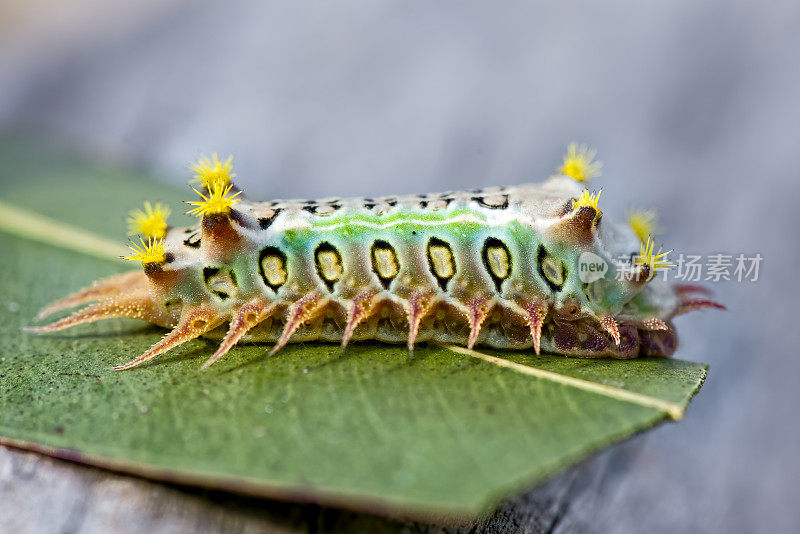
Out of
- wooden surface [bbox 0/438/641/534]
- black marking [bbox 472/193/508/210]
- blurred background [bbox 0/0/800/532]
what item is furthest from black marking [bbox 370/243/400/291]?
blurred background [bbox 0/0/800/532]

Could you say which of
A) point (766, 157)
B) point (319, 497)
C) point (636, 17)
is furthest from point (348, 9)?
point (319, 497)

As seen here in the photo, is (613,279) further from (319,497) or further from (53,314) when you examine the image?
(53,314)

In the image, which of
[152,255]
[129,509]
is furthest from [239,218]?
[129,509]

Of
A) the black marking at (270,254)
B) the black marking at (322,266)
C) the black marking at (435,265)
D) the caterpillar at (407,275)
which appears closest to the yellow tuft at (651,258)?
the caterpillar at (407,275)

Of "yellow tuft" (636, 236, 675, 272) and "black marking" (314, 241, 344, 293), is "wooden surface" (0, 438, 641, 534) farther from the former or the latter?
"yellow tuft" (636, 236, 675, 272)

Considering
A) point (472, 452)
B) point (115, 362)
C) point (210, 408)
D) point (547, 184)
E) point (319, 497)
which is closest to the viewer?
point (319, 497)

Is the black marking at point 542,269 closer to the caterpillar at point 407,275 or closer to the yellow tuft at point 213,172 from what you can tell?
the caterpillar at point 407,275
